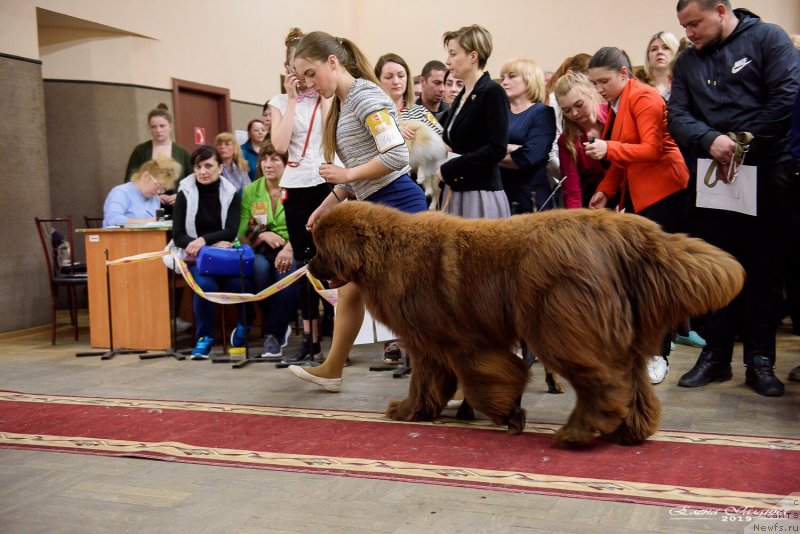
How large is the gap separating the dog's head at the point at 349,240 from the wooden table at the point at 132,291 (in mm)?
3278

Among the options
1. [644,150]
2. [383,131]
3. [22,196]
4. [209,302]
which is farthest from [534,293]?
[22,196]

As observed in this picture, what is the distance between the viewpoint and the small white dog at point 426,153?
5.40m

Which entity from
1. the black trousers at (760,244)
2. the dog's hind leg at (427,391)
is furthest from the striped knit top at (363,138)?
the black trousers at (760,244)

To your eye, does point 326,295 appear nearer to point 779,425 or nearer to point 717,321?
point 717,321

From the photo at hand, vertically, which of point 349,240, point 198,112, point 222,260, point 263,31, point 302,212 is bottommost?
point 222,260

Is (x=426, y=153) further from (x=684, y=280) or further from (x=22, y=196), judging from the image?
(x=22, y=196)

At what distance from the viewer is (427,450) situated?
346cm

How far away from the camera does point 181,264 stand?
249 inches

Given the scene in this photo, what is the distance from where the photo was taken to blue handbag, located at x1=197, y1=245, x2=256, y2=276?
6.28m

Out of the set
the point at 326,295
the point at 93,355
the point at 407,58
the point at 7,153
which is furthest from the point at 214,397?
the point at 407,58

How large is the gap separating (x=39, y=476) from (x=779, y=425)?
11.0ft

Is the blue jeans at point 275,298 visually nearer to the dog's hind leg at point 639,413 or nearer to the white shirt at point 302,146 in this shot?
the white shirt at point 302,146

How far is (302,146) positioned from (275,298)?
1.51m

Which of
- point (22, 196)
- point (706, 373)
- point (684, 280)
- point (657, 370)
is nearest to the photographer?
point (684, 280)
